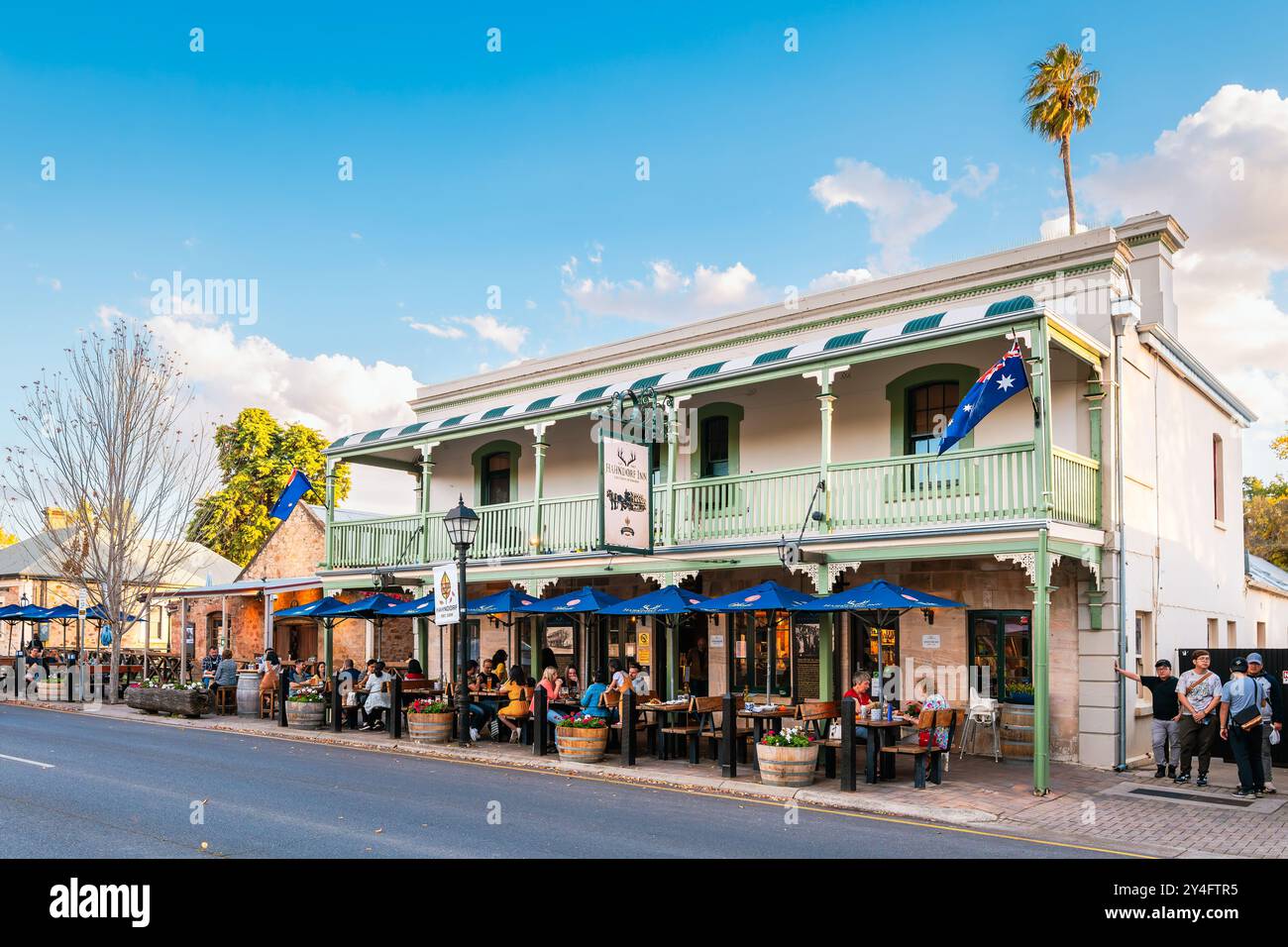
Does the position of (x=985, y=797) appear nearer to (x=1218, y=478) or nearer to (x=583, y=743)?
(x=583, y=743)

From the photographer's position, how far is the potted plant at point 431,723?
1772cm

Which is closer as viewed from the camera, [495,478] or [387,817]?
[387,817]

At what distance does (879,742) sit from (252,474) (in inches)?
1778

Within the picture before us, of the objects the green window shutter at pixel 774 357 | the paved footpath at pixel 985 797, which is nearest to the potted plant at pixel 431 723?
the paved footpath at pixel 985 797

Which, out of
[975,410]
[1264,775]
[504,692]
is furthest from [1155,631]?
[504,692]

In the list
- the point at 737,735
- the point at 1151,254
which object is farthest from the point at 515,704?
the point at 1151,254

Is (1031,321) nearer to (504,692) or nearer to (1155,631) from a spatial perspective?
(1155,631)

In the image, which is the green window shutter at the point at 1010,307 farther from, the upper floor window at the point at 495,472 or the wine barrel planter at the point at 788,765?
the upper floor window at the point at 495,472

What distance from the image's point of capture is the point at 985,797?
12375 mm

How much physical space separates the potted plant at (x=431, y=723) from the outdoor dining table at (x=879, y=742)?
7.32 m

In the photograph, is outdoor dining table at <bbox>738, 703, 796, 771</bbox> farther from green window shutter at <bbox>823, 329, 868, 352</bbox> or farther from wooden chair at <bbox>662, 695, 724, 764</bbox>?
green window shutter at <bbox>823, 329, 868, 352</bbox>

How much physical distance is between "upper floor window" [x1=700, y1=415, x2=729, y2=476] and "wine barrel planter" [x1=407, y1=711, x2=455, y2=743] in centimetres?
683

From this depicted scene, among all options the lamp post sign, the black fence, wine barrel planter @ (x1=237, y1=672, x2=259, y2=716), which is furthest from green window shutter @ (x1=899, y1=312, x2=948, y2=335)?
wine barrel planter @ (x1=237, y1=672, x2=259, y2=716)
